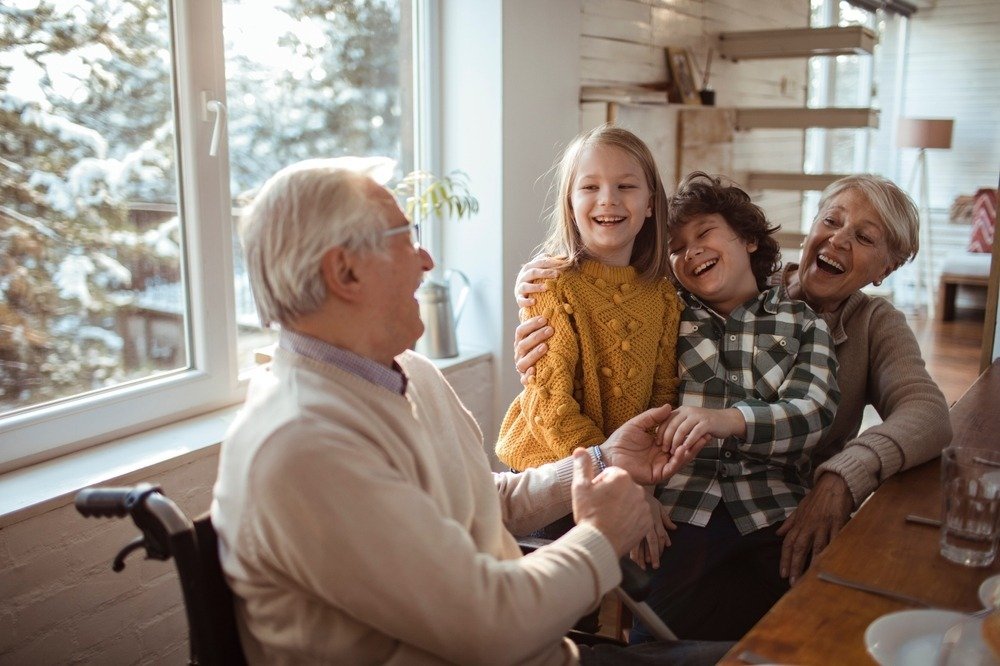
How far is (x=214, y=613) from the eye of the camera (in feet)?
3.79

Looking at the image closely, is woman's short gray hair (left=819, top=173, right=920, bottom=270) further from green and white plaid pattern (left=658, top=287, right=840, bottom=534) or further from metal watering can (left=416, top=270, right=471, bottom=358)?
metal watering can (left=416, top=270, right=471, bottom=358)

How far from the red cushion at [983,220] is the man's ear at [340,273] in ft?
24.2

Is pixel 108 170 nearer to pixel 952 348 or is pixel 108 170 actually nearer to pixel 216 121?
pixel 216 121

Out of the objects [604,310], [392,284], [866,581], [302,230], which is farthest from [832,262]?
[302,230]

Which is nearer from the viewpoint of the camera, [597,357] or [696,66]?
[597,357]

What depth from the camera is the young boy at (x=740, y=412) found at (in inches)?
71.8

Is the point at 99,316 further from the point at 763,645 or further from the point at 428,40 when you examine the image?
the point at 763,645

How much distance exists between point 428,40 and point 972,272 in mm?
5692

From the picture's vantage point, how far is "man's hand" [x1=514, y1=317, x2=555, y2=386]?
1900 millimetres

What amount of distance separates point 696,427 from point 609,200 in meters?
0.51

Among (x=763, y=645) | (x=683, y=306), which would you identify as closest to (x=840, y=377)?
(x=683, y=306)

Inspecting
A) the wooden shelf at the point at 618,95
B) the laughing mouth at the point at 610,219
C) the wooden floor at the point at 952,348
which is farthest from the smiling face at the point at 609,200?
the wooden floor at the point at 952,348

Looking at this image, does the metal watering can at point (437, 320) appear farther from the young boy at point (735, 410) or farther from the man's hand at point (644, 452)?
the man's hand at point (644, 452)

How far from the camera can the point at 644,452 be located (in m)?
1.76
